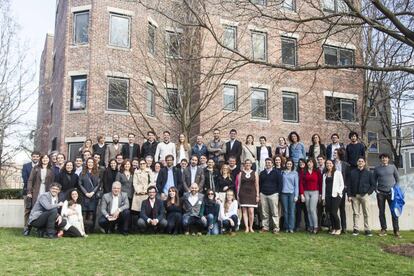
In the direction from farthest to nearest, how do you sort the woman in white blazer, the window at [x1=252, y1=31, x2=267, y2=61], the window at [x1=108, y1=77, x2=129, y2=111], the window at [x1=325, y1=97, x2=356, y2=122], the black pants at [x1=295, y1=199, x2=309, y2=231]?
1. the window at [x1=325, y1=97, x2=356, y2=122]
2. the window at [x1=252, y1=31, x2=267, y2=61]
3. the window at [x1=108, y1=77, x2=129, y2=111]
4. the black pants at [x1=295, y1=199, x2=309, y2=231]
5. the woman in white blazer

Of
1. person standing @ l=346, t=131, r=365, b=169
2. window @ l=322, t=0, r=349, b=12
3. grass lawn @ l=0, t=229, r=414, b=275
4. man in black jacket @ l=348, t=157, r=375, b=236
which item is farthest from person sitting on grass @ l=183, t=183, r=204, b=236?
window @ l=322, t=0, r=349, b=12

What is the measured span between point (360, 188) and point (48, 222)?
8.25 m

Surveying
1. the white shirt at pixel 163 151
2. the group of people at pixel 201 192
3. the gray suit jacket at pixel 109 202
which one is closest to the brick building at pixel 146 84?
the white shirt at pixel 163 151

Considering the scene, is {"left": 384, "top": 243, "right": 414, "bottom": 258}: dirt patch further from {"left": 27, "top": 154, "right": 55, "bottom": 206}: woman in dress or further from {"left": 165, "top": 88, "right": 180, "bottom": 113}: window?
{"left": 165, "top": 88, "right": 180, "bottom": 113}: window

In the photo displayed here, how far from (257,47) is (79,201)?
608 inches

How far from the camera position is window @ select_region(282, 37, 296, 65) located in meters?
24.7

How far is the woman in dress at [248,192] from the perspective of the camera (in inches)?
487

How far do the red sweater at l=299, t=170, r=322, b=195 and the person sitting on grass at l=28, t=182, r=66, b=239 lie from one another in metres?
6.45

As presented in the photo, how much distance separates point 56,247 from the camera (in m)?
9.34

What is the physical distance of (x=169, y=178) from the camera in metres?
12.4

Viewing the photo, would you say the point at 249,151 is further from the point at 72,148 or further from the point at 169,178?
the point at 72,148

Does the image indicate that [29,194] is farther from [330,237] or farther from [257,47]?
[257,47]

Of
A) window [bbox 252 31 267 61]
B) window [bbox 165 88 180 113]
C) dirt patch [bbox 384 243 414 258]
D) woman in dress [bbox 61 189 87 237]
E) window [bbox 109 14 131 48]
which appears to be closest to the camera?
dirt patch [bbox 384 243 414 258]

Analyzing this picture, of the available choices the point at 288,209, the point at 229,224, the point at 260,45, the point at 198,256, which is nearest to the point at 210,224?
the point at 229,224
